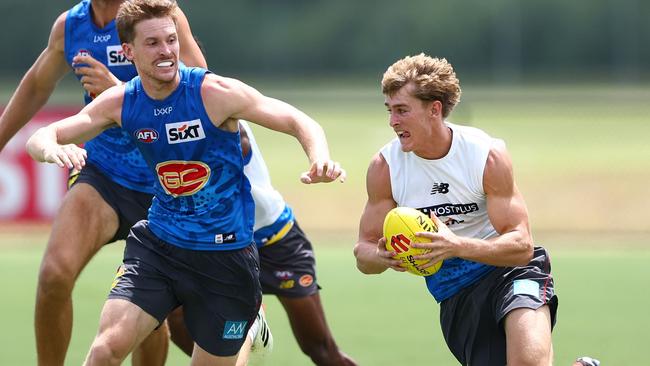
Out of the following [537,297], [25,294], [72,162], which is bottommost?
[25,294]

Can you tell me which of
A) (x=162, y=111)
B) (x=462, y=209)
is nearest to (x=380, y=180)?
(x=462, y=209)

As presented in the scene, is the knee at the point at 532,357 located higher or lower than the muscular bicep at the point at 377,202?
lower

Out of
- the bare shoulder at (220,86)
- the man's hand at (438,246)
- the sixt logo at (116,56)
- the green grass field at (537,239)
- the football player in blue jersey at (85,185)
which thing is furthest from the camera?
the green grass field at (537,239)

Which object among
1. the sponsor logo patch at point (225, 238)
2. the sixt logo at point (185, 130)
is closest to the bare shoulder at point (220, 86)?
the sixt logo at point (185, 130)

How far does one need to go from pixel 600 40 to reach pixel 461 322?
90.4 feet

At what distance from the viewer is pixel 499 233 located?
648 centimetres

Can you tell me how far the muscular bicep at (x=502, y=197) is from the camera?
6410mm

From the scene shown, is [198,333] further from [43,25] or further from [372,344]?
[43,25]

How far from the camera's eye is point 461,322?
6766 mm

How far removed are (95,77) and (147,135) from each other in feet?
2.68

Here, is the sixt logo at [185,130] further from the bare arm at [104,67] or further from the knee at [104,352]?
the knee at [104,352]

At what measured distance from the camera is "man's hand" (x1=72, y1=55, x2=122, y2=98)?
23.4ft

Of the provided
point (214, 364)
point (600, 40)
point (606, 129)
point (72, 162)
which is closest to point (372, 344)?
point (214, 364)

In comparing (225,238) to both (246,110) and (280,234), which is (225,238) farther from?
(280,234)
